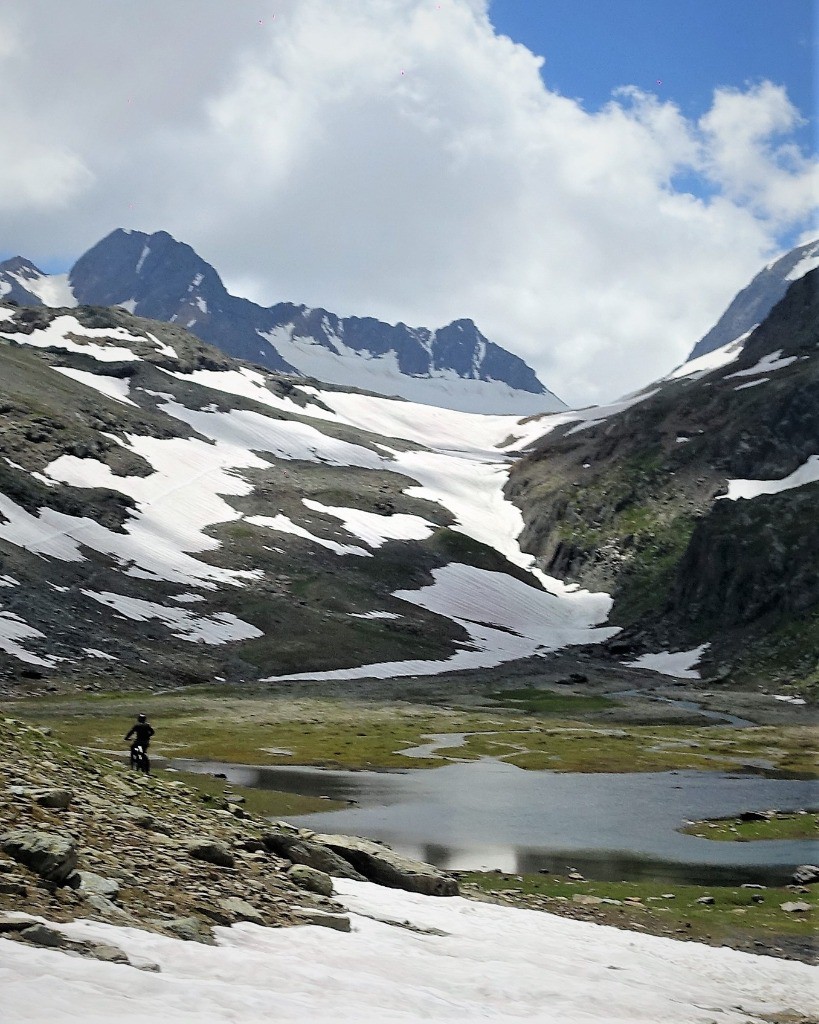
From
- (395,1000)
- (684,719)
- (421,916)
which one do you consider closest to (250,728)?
Answer: (684,719)

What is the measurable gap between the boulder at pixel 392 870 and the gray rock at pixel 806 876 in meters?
14.7

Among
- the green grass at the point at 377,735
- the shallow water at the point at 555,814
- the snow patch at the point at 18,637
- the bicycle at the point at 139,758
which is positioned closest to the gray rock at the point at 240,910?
the shallow water at the point at 555,814

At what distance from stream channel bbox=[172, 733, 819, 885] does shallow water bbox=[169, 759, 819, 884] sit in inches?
2.9

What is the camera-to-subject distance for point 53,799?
1027 inches

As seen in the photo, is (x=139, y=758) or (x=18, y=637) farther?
(x=18, y=637)

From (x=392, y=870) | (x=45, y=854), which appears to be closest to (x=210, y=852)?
(x=45, y=854)

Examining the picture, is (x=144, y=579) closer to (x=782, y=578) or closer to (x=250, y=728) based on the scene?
(x=250, y=728)

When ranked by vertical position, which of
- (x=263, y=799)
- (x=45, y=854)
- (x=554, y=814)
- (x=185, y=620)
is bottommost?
(x=263, y=799)

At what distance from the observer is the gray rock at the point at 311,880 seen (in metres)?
27.5

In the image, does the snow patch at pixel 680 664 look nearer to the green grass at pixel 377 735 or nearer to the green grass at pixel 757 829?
the green grass at pixel 377 735

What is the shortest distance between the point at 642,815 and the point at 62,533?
498 ft

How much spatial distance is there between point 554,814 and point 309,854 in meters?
32.4

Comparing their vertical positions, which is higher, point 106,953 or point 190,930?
point 106,953

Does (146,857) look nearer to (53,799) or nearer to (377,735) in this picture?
(53,799)
